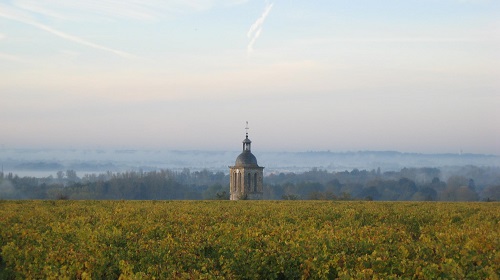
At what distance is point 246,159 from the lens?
2263 inches

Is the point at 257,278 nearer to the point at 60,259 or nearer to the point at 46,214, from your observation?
the point at 60,259

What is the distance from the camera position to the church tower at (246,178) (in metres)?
56.8

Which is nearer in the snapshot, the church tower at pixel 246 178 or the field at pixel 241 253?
the field at pixel 241 253

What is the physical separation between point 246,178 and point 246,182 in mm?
425

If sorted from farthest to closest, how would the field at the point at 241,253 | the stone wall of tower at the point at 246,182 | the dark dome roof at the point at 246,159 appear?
the dark dome roof at the point at 246,159, the stone wall of tower at the point at 246,182, the field at the point at 241,253

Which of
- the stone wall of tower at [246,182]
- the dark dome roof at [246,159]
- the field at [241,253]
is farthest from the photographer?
the dark dome roof at [246,159]

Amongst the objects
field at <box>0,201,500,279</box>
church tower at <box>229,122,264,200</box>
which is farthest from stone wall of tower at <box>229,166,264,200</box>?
field at <box>0,201,500,279</box>

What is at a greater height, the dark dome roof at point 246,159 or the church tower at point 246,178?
the dark dome roof at point 246,159

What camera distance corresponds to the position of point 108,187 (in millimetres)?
124312

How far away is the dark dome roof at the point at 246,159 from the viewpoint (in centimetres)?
5723

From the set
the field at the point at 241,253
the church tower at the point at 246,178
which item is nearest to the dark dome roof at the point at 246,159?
the church tower at the point at 246,178

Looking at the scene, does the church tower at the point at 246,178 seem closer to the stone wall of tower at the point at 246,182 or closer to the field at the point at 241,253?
the stone wall of tower at the point at 246,182

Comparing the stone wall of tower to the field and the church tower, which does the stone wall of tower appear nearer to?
the church tower

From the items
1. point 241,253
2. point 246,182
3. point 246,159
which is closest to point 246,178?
point 246,182
